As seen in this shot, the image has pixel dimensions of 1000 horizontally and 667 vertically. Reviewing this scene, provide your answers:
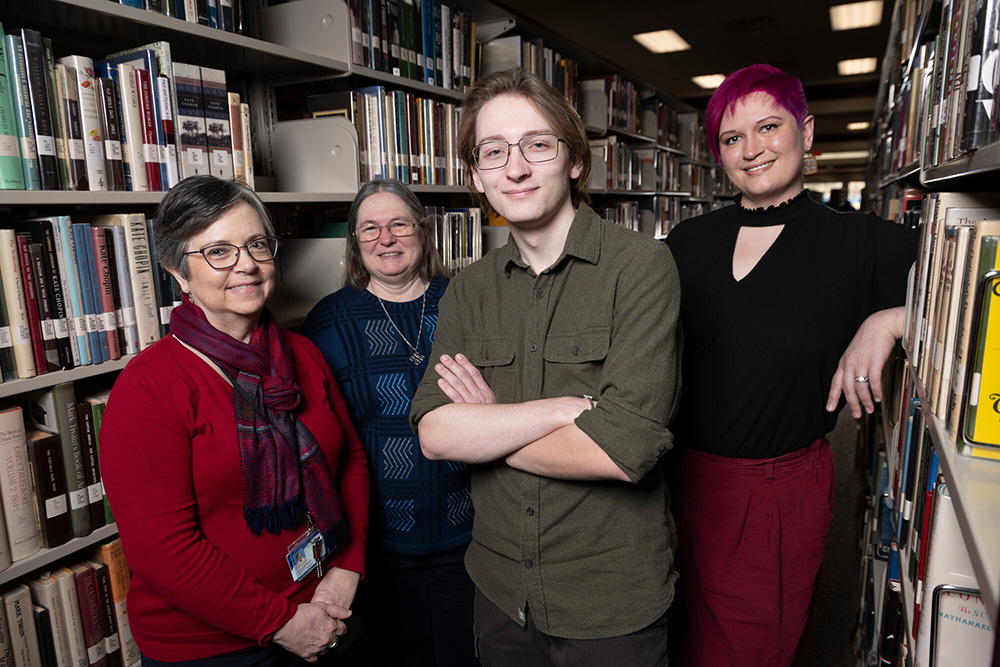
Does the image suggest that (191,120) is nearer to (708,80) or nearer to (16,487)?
(16,487)

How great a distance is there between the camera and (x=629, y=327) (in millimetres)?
1070

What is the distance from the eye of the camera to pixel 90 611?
1498 millimetres

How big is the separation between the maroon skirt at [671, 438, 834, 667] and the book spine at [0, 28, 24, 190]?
165cm

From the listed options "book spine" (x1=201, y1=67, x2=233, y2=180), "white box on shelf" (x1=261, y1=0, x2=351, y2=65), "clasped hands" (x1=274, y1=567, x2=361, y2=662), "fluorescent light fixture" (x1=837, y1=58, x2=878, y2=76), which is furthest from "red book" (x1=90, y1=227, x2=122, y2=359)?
"fluorescent light fixture" (x1=837, y1=58, x2=878, y2=76)

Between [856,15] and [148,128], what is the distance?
290 inches

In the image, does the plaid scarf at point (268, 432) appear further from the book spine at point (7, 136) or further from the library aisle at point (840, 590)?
the library aisle at point (840, 590)

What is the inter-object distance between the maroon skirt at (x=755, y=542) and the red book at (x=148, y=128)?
59.5 inches

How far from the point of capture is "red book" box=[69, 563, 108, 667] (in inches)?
58.4

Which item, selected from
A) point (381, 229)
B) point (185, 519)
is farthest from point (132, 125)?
point (185, 519)

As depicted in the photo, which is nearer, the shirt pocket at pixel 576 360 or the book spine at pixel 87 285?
the shirt pocket at pixel 576 360

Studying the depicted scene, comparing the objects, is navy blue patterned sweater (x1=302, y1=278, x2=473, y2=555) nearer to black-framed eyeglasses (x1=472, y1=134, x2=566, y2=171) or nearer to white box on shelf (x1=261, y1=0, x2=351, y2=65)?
black-framed eyeglasses (x1=472, y1=134, x2=566, y2=171)

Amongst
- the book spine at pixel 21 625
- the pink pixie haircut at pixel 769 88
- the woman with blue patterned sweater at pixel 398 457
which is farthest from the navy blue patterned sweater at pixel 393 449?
the pink pixie haircut at pixel 769 88

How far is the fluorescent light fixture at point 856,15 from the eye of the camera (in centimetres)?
627

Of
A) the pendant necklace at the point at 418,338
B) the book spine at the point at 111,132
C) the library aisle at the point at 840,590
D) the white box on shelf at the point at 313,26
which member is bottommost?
the library aisle at the point at 840,590
